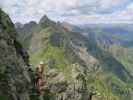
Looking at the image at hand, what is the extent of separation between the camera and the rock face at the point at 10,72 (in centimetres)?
3744

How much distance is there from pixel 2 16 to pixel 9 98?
595 inches

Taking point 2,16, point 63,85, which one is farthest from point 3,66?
point 63,85

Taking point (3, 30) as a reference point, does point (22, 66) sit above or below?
below

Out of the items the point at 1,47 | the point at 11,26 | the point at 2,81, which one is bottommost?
the point at 2,81

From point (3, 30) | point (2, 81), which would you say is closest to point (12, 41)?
point (3, 30)

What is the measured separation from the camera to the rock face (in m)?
37.4

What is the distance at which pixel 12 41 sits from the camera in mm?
46281

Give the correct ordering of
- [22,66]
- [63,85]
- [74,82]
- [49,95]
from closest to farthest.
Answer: [22,66] → [49,95] → [63,85] → [74,82]

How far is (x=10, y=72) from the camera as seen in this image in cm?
4072

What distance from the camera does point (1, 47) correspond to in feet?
139

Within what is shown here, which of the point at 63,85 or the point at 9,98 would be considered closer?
the point at 9,98

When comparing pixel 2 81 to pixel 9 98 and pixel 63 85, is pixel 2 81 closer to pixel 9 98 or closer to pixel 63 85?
pixel 9 98

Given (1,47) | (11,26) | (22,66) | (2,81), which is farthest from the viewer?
(11,26)

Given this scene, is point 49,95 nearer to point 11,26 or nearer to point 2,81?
point 11,26
